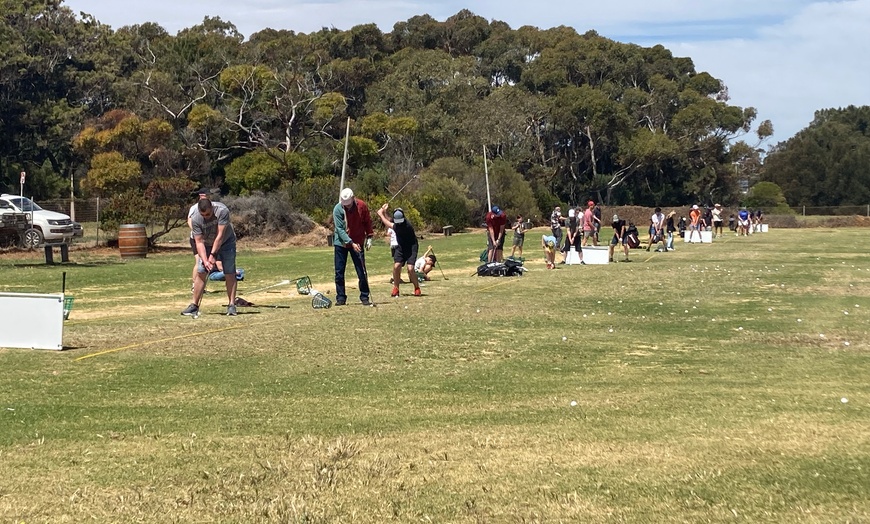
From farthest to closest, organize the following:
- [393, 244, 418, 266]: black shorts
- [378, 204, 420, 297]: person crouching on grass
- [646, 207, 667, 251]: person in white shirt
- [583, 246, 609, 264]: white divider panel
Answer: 1. [646, 207, 667, 251]: person in white shirt
2. [583, 246, 609, 264]: white divider panel
3. [393, 244, 418, 266]: black shorts
4. [378, 204, 420, 297]: person crouching on grass

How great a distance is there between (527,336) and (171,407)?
593 centimetres

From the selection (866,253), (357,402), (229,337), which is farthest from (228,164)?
(357,402)

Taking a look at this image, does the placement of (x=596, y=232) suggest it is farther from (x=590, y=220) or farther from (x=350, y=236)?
(x=350, y=236)

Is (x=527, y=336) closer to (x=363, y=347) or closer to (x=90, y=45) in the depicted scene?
(x=363, y=347)

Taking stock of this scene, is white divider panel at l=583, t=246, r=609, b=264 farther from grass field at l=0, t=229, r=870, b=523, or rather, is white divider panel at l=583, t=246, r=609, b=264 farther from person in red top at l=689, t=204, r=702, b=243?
person in red top at l=689, t=204, r=702, b=243

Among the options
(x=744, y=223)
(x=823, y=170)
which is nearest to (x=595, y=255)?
(x=744, y=223)

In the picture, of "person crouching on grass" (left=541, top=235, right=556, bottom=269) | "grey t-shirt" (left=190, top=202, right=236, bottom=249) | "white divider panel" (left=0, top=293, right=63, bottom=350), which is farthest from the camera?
"person crouching on grass" (left=541, top=235, right=556, bottom=269)

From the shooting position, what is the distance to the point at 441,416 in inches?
324

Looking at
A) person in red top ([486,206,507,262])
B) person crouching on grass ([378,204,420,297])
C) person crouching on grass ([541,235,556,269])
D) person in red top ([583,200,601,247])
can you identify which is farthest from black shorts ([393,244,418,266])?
person in red top ([583,200,601,247])

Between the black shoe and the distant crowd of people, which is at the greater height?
the distant crowd of people

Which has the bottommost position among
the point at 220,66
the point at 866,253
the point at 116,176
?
the point at 866,253

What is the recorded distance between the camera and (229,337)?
12.6m

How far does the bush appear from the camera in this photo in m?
43.5

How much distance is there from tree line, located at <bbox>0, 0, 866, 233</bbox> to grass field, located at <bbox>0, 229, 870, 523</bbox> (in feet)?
84.7
